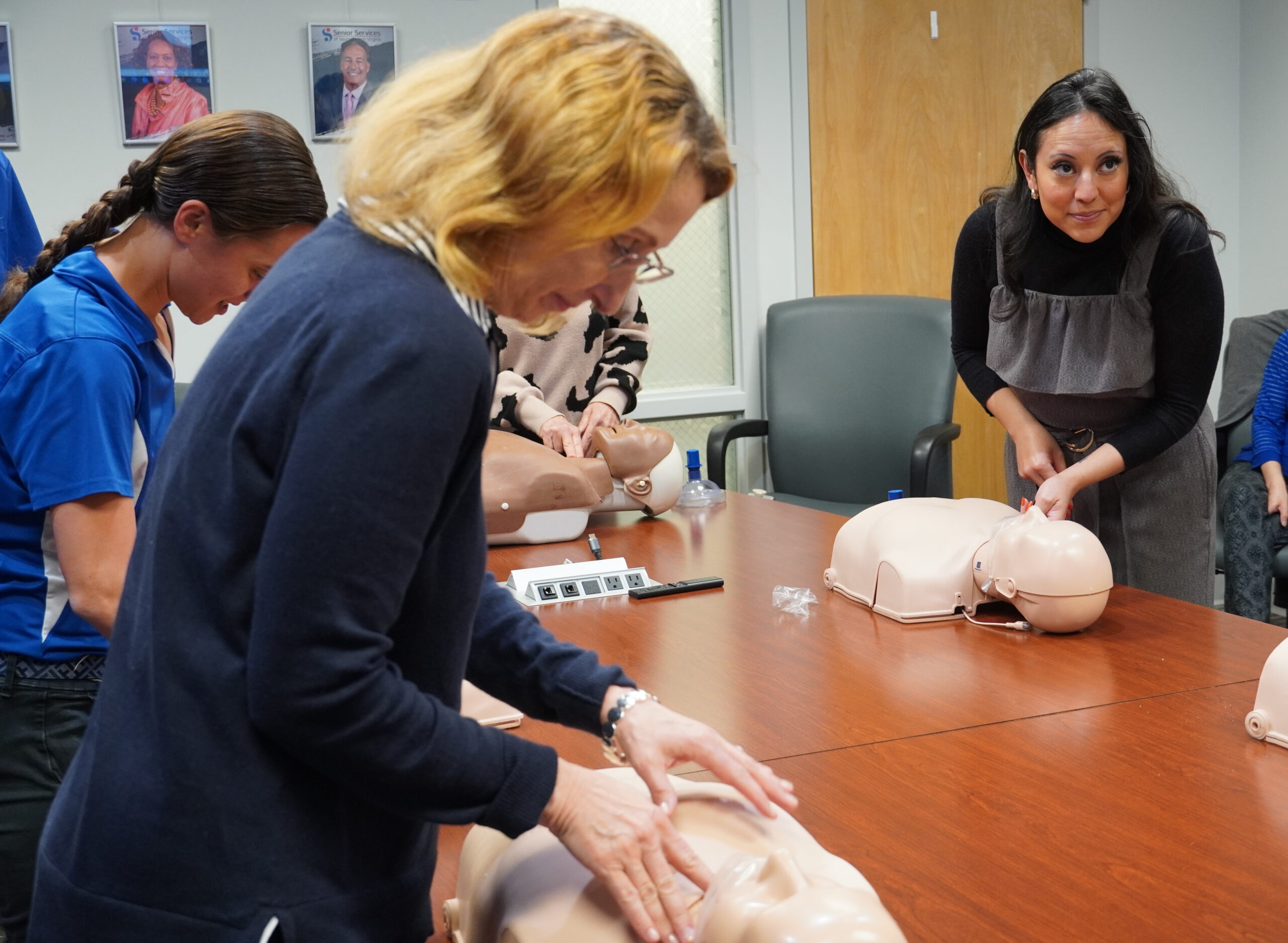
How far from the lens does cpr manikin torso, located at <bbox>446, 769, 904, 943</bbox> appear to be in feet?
2.66

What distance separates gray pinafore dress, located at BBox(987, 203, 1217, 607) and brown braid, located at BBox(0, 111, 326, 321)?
1.39m

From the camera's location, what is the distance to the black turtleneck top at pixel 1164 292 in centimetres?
212

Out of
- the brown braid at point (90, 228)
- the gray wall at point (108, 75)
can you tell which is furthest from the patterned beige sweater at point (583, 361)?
the brown braid at point (90, 228)

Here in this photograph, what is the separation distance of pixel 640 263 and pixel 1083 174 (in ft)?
4.66

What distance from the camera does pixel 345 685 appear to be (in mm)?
744

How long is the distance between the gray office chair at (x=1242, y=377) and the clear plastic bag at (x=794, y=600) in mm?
2362

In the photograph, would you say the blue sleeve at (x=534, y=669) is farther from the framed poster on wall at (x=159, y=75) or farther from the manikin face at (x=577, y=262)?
the framed poster on wall at (x=159, y=75)

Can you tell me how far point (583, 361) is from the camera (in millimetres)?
2969

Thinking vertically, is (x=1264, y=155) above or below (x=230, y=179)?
above

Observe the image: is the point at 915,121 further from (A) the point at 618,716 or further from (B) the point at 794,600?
(A) the point at 618,716

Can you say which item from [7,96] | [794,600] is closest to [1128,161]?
[794,600]

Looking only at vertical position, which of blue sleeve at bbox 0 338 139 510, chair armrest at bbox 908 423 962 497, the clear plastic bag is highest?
blue sleeve at bbox 0 338 139 510

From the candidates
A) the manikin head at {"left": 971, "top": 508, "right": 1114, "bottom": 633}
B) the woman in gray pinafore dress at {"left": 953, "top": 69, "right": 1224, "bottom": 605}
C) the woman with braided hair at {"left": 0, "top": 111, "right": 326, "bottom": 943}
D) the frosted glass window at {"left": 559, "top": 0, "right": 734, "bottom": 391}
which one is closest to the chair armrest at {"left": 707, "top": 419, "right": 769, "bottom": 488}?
the frosted glass window at {"left": 559, "top": 0, "right": 734, "bottom": 391}

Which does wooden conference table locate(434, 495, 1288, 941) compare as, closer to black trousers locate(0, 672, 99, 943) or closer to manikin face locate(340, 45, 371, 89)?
black trousers locate(0, 672, 99, 943)
